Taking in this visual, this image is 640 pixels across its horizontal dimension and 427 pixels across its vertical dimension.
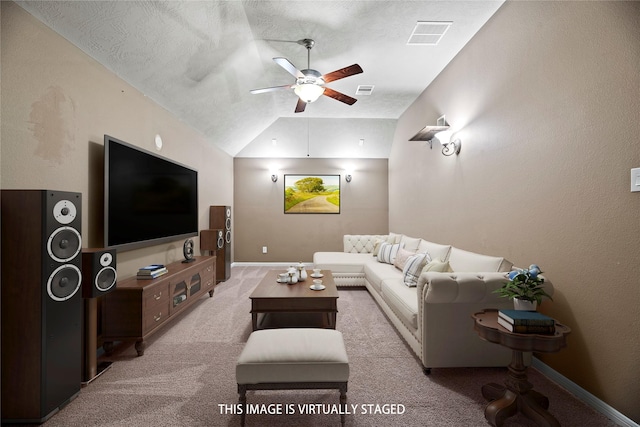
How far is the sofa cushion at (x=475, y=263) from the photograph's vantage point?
2389 mm

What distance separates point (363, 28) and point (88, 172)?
3011mm

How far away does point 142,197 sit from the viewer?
2992 mm

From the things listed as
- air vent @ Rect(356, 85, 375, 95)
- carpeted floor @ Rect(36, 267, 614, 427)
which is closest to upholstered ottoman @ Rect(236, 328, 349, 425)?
carpeted floor @ Rect(36, 267, 614, 427)

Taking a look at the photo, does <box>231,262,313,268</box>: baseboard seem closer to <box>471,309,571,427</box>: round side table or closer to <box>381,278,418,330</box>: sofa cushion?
<box>381,278,418,330</box>: sofa cushion

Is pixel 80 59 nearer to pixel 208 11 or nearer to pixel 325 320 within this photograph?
pixel 208 11

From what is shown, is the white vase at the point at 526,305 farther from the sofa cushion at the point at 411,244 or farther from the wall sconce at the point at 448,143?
the sofa cushion at the point at 411,244

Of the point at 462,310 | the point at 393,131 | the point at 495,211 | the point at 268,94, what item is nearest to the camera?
the point at 462,310

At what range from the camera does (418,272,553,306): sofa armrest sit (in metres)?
2.12

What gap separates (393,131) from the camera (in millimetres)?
6297

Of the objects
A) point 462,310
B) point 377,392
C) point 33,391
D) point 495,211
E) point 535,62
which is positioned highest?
point 535,62

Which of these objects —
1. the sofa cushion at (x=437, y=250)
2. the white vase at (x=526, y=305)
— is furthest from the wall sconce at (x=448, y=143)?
the white vase at (x=526, y=305)

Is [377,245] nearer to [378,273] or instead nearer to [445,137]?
[378,273]

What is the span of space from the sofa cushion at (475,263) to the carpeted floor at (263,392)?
2.69ft

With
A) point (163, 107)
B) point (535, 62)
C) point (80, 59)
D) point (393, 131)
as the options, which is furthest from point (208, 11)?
point (393, 131)
